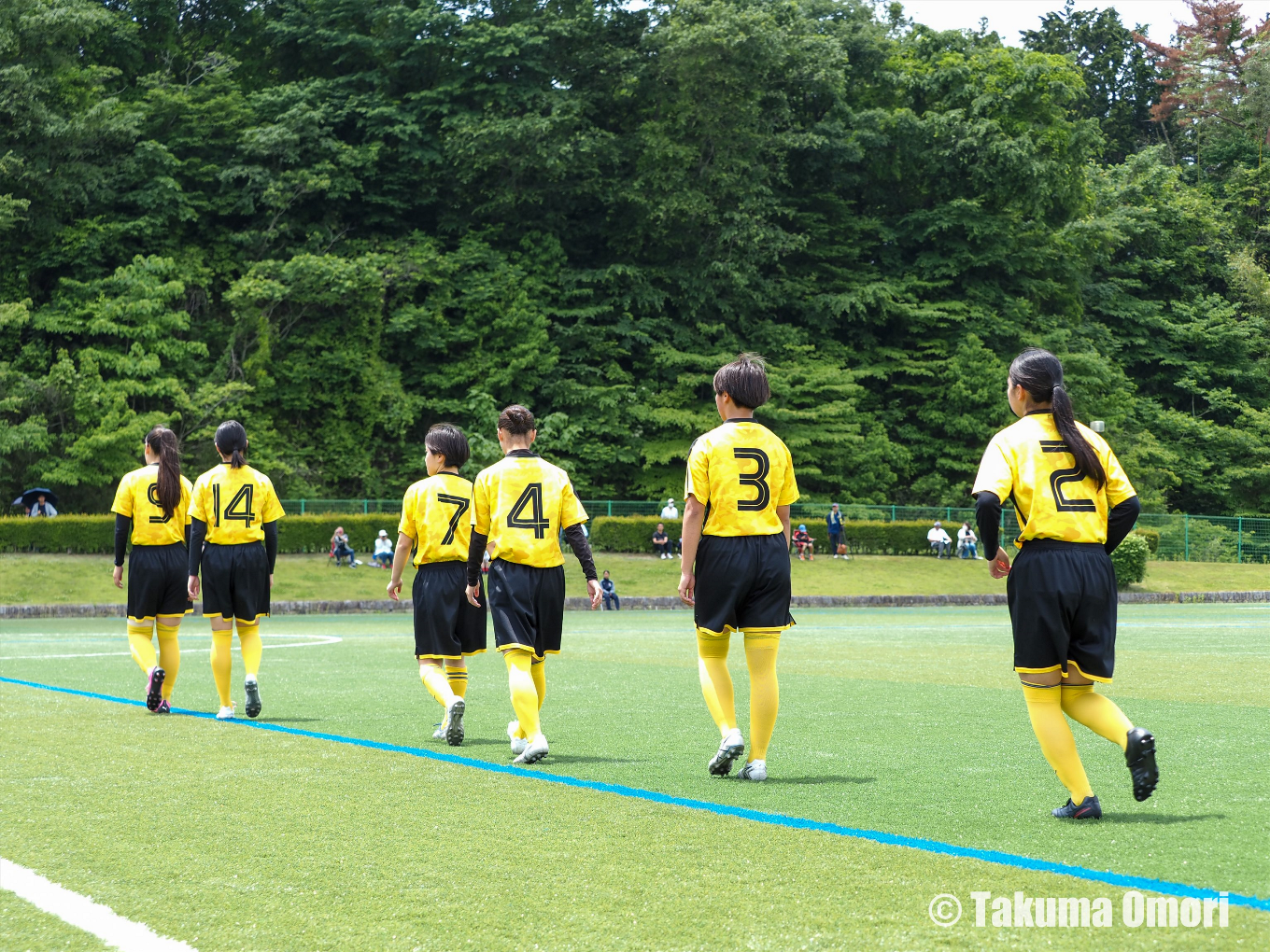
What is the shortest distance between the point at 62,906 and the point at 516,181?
141 feet

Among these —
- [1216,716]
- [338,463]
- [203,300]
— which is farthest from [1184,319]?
[1216,716]

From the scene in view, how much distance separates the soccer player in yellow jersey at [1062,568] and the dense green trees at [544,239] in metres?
34.4

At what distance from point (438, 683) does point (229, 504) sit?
7.74 ft

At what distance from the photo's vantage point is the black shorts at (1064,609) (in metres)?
5.20

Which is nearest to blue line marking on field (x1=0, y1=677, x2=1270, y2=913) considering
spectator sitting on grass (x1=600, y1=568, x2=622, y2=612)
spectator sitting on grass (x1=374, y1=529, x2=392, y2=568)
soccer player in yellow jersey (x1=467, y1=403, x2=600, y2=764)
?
soccer player in yellow jersey (x1=467, y1=403, x2=600, y2=764)

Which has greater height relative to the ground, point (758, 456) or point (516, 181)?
point (516, 181)

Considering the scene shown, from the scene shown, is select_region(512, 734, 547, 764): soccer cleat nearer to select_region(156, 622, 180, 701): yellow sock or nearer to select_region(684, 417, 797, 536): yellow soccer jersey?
select_region(684, 417, 797, 536): yellow soccer jersey

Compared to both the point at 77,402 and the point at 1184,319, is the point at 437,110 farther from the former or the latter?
the point at 1184,319

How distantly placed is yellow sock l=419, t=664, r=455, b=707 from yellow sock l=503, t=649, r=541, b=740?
78 centimetres

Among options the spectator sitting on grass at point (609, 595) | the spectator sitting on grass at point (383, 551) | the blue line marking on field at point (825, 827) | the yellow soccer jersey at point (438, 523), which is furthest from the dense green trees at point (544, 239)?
the blue line marking on field at point (825, 827)

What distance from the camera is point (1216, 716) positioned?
8891mm

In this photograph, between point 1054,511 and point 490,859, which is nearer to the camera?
point 490,859

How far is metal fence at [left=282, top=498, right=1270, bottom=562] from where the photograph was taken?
4081cm

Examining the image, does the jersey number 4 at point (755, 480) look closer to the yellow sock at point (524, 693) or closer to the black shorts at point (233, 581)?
the yellow sock at point (524, 693)
